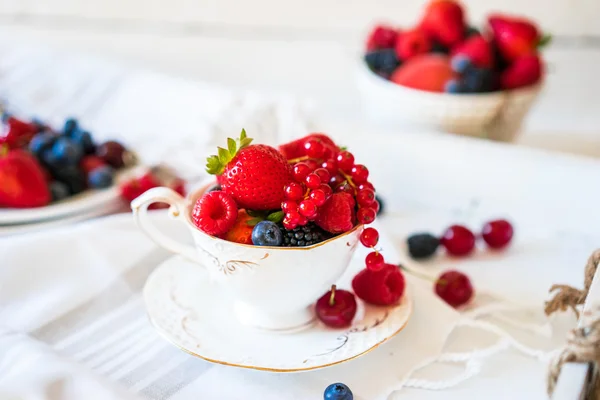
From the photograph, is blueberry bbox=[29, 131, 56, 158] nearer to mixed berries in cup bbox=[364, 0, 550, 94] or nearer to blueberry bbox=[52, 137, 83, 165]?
blueberry bbox=[52, 137, 83, 165]

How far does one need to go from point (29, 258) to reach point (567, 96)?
3.53 feet

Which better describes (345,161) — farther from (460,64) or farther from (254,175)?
(460,64)

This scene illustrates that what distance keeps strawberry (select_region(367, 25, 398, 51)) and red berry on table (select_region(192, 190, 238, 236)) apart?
63 cm

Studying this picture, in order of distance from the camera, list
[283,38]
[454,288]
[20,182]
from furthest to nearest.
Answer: [283,38]
[20,182]
[454,288]

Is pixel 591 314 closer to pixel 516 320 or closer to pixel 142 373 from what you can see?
pixel 516 320

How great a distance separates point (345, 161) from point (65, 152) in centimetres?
44

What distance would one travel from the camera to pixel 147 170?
846 mm

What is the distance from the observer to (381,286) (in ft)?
1.80

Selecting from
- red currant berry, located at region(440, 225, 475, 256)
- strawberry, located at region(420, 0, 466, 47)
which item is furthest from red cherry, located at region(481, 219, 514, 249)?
strawberry, located at region(420, 0, 466, 47)

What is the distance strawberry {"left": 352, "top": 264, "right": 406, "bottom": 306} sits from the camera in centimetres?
55

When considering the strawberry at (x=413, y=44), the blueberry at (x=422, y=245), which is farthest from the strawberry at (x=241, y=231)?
the strawberry at (x=413, y=44)

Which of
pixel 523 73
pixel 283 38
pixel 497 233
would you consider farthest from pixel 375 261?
pixel 283 38

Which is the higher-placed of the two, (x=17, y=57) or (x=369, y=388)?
(x=17, y=57)

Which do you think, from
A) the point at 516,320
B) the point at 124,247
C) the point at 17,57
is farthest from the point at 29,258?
the point at 17,57
